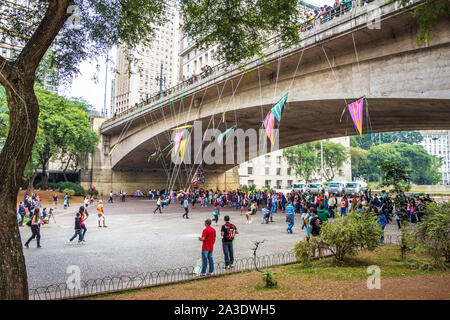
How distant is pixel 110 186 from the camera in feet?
136

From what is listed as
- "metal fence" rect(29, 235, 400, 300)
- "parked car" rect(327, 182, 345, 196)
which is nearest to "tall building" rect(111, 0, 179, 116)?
"parked car" rect(327, 182, 345, 196)

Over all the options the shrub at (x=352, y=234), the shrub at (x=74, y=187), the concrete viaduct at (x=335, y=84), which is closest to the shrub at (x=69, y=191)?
the shrub at (x=74, y=187)

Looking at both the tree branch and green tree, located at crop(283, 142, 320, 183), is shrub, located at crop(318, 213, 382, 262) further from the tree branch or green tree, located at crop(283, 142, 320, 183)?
green tree, located at crop(283, 142, 320, 183)

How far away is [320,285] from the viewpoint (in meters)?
6.09

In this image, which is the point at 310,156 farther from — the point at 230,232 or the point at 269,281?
the point at 269,281

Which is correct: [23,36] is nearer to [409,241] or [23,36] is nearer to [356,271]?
[356,271]

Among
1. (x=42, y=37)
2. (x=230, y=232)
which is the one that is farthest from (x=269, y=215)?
(x=42, y=37)

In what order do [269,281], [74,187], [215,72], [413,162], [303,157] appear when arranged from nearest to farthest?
[269,281] < [215,72] < [74,187] < [303,157] < [413,162]

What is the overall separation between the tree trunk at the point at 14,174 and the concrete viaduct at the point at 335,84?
7.39 metres

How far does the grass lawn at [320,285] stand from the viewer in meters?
5.42

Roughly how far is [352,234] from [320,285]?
2008 mm

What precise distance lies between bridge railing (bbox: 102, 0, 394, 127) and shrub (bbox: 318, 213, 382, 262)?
5.68 meters

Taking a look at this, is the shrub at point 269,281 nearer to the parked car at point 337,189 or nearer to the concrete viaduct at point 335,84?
the concrete viaduct at point 335,84

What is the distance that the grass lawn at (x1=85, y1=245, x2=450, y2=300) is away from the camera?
5.42 meters
